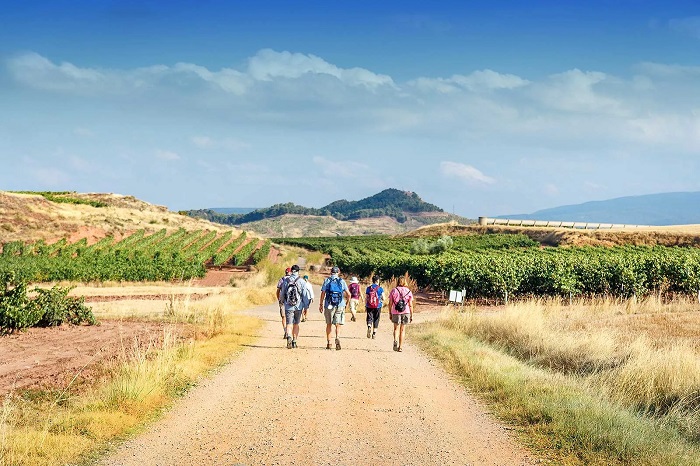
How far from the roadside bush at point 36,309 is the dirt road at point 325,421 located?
23.4 feet

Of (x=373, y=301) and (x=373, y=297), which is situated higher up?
(x=373, y=297)

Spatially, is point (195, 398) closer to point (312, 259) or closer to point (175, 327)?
point (175, 327)

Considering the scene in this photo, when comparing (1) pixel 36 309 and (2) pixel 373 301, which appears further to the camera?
(1) pixel 36 309

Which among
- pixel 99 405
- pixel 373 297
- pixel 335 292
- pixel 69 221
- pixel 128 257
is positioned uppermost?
pixel 69 221

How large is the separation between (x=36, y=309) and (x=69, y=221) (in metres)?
62.1

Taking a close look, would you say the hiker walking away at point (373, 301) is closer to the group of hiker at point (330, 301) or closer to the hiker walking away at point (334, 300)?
the group of hiker at point (330, 301)

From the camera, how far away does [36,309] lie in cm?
1838

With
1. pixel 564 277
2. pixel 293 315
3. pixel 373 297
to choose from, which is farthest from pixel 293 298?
pixel 564 277

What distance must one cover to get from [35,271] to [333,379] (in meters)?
34.1

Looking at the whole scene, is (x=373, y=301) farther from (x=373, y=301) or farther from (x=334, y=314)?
(x=334, y=314)

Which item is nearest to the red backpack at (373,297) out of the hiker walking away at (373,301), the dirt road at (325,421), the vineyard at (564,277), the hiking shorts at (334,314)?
the hiker walking away at (373,301)

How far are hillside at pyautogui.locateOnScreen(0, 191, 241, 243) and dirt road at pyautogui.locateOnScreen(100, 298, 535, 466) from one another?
193ft

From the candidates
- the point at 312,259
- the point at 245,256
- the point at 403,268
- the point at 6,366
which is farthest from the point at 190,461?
the point at 312,259

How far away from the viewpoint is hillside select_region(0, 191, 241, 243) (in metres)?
67.9
